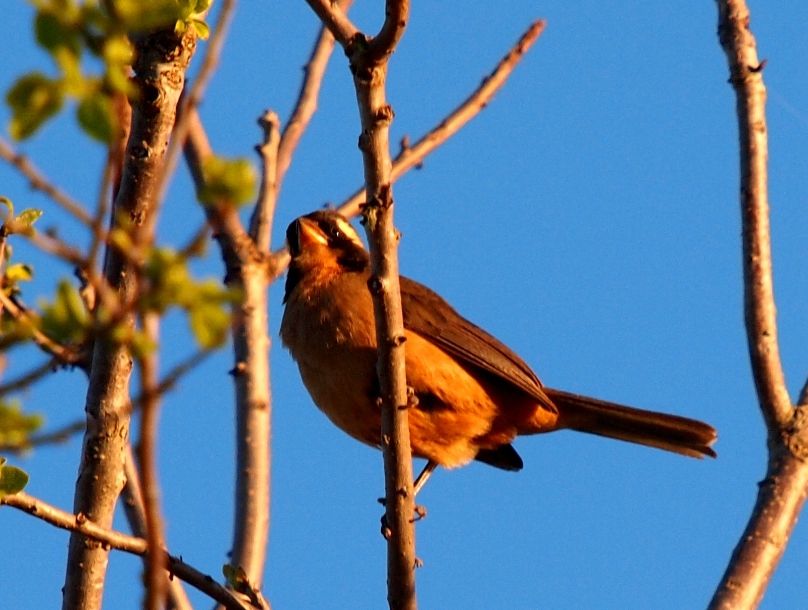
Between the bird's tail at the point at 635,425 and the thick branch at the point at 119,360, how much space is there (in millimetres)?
3458

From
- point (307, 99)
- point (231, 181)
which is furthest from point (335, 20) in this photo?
point (307, 99)

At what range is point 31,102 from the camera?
1716mm

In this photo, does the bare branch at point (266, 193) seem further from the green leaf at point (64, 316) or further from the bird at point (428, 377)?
the green leaf at point (64, 316)

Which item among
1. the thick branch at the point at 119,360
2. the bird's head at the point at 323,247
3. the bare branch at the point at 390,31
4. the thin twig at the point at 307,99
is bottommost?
the thick branch at the point at 119,360

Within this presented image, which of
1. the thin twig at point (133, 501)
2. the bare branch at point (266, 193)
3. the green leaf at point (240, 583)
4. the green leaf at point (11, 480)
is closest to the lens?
the green leaf at point (11, 480)

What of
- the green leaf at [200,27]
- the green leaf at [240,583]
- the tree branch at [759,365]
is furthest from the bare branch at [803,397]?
the green leaf at [200,27]

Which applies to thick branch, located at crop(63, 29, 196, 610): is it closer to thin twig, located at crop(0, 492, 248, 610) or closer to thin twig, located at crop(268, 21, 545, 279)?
thin twig, located at crop(0, 492, 248, 610)

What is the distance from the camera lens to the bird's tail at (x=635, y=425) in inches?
272

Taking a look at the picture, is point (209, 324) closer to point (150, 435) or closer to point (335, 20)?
point (150, 435)

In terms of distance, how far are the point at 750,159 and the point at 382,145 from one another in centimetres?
210

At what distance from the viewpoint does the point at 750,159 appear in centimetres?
531

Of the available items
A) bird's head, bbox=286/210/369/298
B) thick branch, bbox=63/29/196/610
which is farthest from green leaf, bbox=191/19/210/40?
bird's head, bbox=286/210/369/298

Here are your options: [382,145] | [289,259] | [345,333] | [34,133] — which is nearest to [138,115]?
[382,145]

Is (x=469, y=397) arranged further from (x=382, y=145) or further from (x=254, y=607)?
(x=382, y=145)
